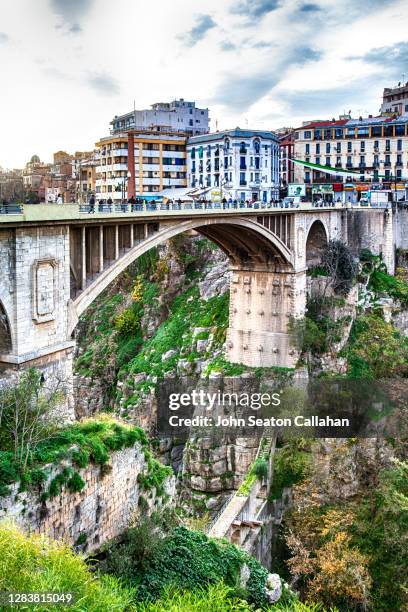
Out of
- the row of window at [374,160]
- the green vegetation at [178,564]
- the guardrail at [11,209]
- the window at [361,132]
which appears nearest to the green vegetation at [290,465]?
the green vegetation at [178,564]

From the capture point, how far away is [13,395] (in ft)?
63.5

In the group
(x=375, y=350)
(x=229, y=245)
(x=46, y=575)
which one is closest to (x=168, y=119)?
(x=229, y=245)

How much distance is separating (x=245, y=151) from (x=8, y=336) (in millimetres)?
55756

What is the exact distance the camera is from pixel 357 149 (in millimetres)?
75250

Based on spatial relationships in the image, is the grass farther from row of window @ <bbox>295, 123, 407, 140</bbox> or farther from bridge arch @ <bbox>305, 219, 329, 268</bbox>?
row of window @ <bbox>295, 123, 407, 140</bbox>

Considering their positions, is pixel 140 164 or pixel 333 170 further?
pixel 140 164

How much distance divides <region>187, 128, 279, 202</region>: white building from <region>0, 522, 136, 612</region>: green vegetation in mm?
59646

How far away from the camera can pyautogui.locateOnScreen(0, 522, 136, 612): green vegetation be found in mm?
11656

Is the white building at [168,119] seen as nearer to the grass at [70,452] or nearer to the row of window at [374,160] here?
the row of window at [374,160]

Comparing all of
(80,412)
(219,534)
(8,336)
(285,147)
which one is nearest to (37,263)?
(8,336)

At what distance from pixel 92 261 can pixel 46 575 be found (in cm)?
1493

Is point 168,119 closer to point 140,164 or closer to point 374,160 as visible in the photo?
point 140,164

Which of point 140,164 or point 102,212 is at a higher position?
point 140,164

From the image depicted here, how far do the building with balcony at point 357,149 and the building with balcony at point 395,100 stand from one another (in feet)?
27.1
